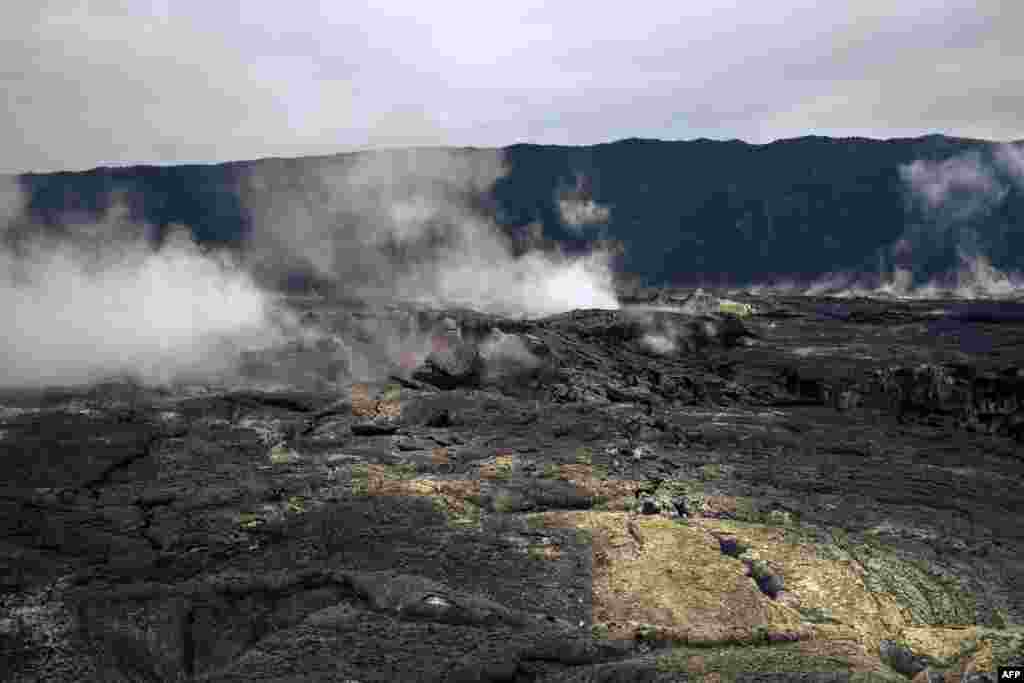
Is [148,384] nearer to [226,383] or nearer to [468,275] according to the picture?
[226,383]

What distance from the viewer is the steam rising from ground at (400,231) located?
4158 inches

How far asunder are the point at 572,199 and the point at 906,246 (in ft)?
187

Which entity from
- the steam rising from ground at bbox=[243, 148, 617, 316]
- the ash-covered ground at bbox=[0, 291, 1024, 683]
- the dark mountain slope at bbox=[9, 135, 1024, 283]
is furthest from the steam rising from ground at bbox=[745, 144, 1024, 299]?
the ash-covered ground at bbox=[0, 291, 1024, 683]

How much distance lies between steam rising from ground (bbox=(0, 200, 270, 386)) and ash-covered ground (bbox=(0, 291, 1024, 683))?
7.26ft

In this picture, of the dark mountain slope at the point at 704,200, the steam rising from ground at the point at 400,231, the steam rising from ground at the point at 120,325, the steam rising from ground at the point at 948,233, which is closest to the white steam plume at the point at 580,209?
the dark mountain slope at the point at 704,200

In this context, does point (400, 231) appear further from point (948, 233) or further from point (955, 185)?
point (955, 185)

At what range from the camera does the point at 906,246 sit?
123250 mm

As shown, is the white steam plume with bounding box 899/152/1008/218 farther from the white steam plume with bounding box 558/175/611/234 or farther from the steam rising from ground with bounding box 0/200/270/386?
the steam rising from ground with bounding box 0/200/270/386

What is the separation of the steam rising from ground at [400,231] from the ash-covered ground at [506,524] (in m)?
67.6

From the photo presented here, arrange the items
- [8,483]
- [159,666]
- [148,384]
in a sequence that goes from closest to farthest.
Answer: [159,666] → [8,483] → [148,384]

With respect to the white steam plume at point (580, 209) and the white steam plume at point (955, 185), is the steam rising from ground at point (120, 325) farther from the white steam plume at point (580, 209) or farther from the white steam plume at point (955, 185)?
the white steam plume at point (955, 185)

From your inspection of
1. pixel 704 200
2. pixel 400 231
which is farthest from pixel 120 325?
pixel 704 200

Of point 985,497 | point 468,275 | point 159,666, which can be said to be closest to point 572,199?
point 468,275

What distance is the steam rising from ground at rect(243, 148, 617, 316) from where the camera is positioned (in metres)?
106
